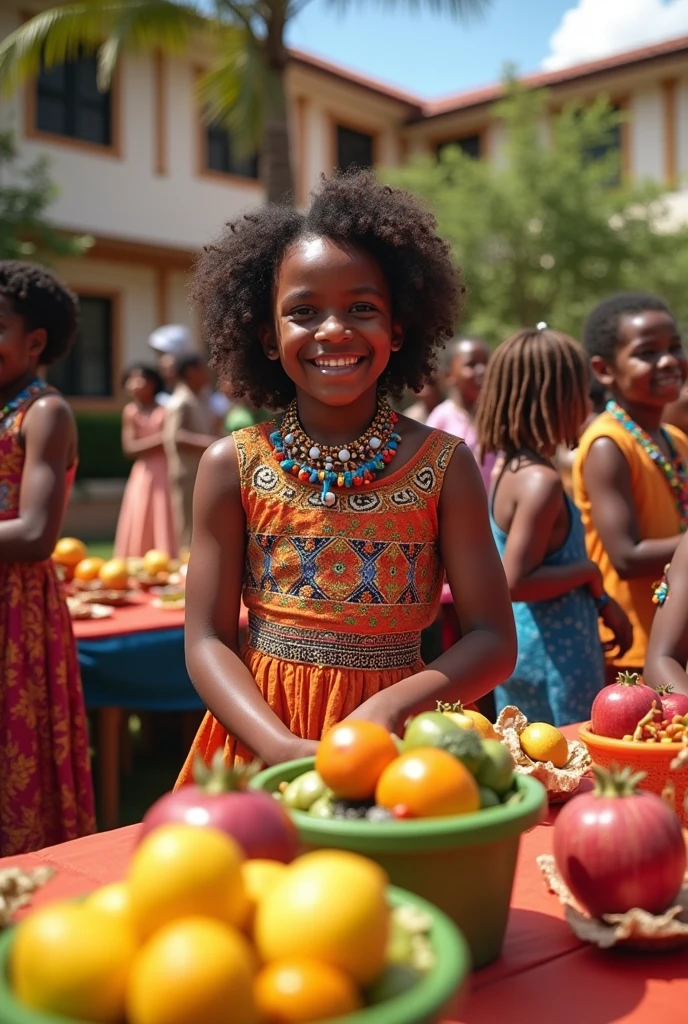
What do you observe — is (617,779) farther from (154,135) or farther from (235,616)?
(154,135)

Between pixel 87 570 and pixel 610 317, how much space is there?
2590mm

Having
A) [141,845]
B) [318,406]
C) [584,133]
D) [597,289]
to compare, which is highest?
[584,133]

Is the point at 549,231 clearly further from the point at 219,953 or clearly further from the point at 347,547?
the point at 219,953

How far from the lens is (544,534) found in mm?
3439

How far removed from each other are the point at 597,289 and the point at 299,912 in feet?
64.4

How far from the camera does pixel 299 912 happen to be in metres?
0.83

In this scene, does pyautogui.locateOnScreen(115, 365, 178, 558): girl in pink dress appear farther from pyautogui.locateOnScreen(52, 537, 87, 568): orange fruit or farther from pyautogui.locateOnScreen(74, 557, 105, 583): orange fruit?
pyautogui.locateOnScreen(74, 557, 105, 583): orange fruit

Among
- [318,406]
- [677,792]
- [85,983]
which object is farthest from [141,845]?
[318,406]

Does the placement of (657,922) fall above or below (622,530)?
below

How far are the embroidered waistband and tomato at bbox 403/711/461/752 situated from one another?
2.83ft

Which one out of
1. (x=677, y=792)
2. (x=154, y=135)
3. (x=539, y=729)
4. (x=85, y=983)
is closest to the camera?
(x=85, y=983)

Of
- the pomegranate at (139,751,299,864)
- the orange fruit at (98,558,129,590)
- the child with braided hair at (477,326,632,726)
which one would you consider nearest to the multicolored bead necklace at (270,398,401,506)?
the pomegranate at (139,751,299,864)

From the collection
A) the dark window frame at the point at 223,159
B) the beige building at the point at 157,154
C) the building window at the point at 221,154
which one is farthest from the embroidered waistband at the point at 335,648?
the building window at the point at 221,154

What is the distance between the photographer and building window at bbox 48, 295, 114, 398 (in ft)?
60.9
